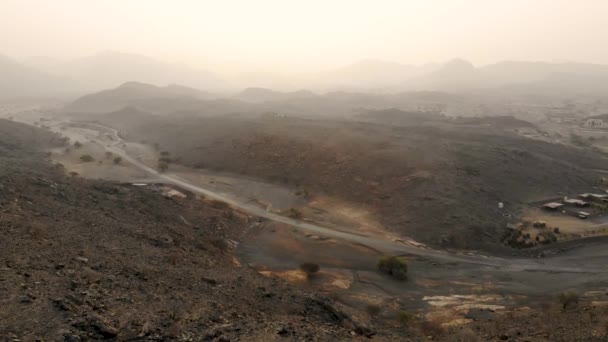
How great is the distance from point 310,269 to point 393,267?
660cm

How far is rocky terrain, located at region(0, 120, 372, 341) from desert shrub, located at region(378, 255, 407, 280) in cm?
1017

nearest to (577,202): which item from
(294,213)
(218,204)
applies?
(294,213)

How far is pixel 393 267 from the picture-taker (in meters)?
30.4

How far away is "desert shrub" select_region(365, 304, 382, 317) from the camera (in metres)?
23.9

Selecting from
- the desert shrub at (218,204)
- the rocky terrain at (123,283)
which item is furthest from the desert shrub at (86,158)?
the rocky terrain at (123,283)

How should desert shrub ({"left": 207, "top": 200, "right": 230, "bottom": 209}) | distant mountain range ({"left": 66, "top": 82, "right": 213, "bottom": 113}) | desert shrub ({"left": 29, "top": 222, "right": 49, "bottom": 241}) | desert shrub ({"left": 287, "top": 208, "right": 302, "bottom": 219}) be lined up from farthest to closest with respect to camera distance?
distant mountain range ({"left": 66, "top": 82, "right": 213, "bottom": 113}), desert shrub ({"left": 207, "top": 200, "right": 230, "bottom": 209}), desert shrub ({"left": 287, "top": 208, "right": 302, "bottom": 219}), desert shrub ({"left": 29, "top": 222, "right": 49, "bottom": 241})

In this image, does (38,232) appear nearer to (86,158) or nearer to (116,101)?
(86,158)

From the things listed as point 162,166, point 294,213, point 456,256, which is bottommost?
point 456,256

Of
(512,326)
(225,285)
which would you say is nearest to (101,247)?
(225,285)

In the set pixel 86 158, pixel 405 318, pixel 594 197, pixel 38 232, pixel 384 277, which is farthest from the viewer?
pixel 86 158

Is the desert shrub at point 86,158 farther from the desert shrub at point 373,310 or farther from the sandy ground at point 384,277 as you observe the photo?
the desert shrub at point 373,310

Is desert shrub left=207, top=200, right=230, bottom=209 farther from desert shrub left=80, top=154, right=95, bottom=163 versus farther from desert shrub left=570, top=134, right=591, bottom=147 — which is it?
desert shrub left=570, top=134, right=591, bottom=147

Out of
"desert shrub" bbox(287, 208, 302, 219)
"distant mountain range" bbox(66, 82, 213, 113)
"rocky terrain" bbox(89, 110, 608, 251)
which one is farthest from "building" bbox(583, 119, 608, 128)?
"distant mountain range" bbox(66, 82, 213, 113)

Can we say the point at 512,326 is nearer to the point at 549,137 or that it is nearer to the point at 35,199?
the point at 35,199
